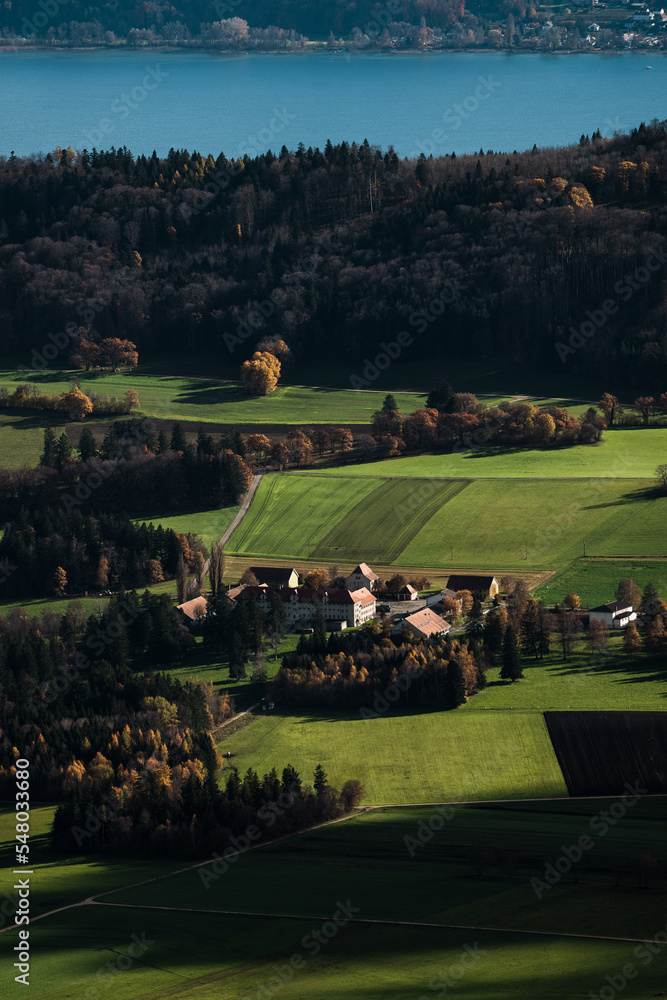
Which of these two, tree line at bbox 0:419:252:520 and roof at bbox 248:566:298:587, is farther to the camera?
tree line at bbox 0:419:252:520

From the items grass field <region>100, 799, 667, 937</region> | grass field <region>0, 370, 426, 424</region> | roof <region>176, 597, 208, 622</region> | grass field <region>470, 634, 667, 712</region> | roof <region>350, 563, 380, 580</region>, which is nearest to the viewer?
grass field <region>100, 799, 667, 937</region>

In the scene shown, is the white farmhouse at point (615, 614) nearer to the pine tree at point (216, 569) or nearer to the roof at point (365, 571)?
the roof at point (365, 571)

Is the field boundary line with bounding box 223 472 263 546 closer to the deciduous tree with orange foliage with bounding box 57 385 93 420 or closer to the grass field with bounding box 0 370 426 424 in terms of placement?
the grass field with bounding box 0 370 426 424

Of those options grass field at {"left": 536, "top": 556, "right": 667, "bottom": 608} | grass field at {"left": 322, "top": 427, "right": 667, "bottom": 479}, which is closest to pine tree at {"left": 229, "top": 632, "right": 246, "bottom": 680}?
grass field at {"left": 536, "top": 556, "right": 667, "bottom": 608}

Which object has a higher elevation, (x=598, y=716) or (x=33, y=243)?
(x=33, y=243)

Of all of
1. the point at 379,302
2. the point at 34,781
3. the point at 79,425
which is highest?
the point at 379,302

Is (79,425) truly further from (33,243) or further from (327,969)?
(327,969)

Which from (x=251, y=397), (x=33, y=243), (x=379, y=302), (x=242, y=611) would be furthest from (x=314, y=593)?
(x=33, y=243)
